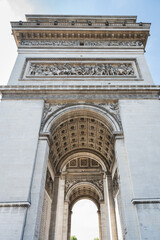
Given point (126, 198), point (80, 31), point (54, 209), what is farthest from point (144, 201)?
point (80, 31)

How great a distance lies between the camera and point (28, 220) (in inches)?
314

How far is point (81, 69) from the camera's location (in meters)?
13.8

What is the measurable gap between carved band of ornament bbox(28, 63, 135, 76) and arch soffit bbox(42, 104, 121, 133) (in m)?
3.16

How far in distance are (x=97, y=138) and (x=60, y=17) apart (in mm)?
11953

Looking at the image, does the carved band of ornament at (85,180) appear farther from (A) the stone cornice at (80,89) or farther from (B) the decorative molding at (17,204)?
(B) the decorative molding at (17,204)

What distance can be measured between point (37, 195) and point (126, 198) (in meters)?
4.06

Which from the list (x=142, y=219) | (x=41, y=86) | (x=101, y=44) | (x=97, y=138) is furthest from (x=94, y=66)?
(x=142, y=219)

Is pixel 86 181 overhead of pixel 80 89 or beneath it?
beneath

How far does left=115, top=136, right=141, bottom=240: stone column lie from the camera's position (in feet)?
25.6

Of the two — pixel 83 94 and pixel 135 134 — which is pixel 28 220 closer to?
pixel 135 134

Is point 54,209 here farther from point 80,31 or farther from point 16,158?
point 80,31

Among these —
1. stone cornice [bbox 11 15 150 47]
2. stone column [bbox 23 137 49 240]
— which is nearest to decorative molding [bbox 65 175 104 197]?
stone column [bbox 23 137 49 240]

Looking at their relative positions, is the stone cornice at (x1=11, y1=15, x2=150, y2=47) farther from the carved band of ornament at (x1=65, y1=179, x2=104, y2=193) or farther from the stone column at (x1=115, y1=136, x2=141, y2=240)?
the carved band of ornament at (x1=65, y1=179, x2=104, y2=193)

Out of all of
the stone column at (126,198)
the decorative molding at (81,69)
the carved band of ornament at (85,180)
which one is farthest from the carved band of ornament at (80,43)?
the carved band of ornament at (85,180)
